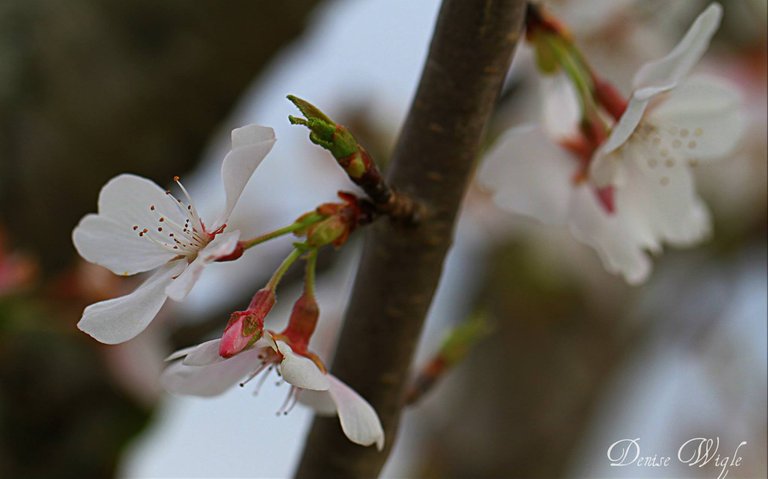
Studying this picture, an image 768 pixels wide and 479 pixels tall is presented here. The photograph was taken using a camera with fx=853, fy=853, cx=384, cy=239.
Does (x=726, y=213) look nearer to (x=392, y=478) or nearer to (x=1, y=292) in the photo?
(x=392, y=478)

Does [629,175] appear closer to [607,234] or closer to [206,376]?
[607,234]

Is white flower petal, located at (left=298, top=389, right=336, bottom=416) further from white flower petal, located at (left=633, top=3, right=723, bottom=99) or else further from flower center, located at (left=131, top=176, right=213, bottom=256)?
white flower petal, located at (left=633, top=3, right=723, bottom=99)

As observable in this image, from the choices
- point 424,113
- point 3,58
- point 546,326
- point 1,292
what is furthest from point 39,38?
point 546,326

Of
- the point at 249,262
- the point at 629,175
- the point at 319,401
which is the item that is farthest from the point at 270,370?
the point at 249,262

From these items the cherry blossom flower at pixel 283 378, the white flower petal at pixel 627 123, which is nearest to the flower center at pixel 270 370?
the cherry blossom flower at pixel 283 378

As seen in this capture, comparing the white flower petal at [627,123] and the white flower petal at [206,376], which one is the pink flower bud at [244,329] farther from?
the white flower petal at [627,123]
